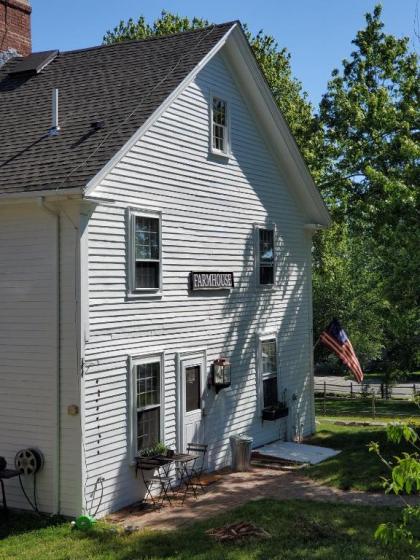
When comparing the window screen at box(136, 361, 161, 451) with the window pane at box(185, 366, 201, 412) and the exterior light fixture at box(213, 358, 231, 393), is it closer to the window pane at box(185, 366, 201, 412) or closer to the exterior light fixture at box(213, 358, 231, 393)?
the window pane at box(185, 366, 201, 412)

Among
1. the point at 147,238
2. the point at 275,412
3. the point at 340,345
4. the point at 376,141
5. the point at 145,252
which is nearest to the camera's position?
the point at 145,252

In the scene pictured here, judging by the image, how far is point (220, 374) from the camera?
48.4 ft

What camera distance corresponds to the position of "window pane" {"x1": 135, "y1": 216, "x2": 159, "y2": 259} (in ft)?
41.1

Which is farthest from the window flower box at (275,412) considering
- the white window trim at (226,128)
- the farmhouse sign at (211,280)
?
the white window trim at (226,128)

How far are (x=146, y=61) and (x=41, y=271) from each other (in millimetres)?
5919

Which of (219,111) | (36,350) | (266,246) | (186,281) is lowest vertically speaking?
(36,350)

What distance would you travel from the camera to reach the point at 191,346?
46.1 feet

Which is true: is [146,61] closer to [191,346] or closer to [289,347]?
[191,346]

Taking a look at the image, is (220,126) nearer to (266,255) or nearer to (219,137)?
(219,137)

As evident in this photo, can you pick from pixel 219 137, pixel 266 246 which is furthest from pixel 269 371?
pixel 219 137

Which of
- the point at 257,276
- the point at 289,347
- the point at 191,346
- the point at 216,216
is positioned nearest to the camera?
the point at 191,346

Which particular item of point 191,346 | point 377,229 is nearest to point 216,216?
point 191,346

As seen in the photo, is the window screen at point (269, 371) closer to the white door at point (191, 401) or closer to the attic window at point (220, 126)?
the white door at point (191, 401)

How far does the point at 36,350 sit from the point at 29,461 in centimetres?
176
